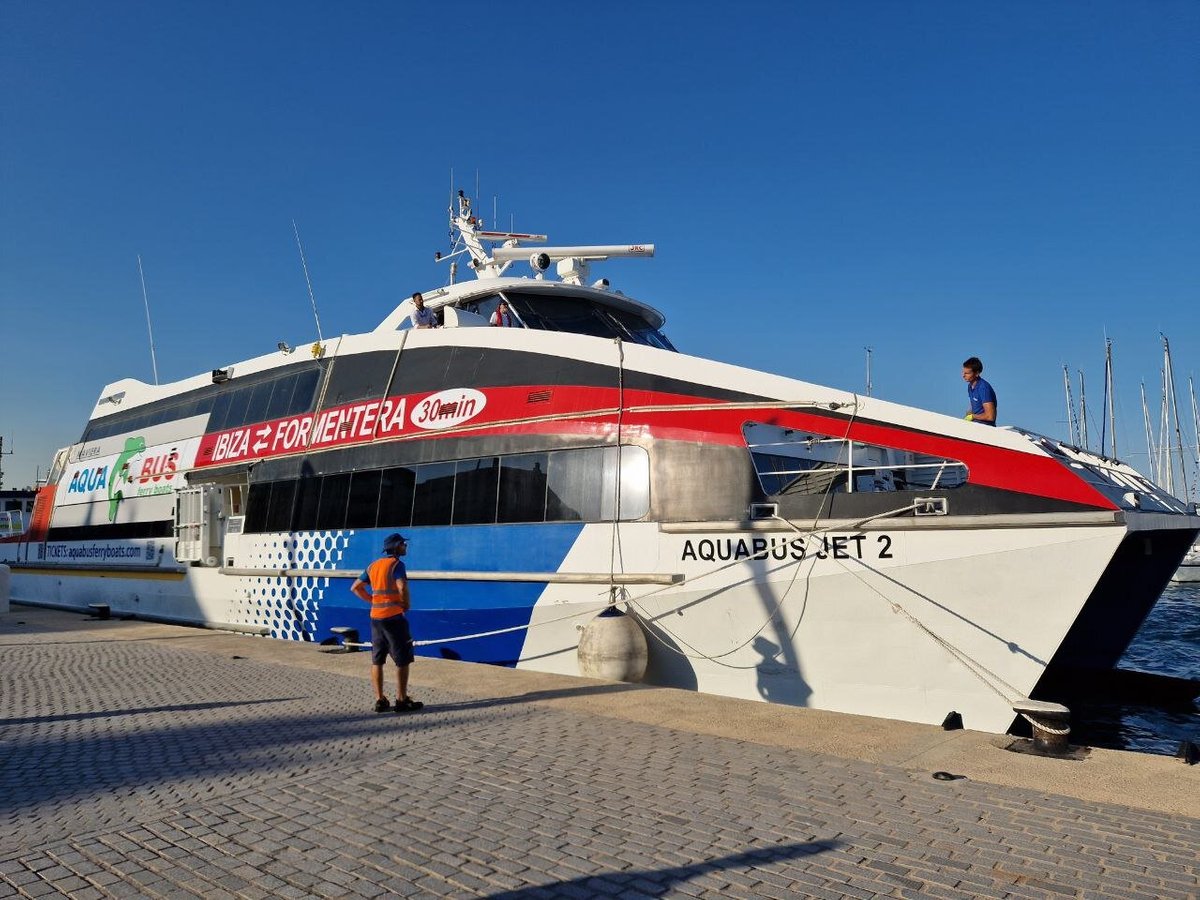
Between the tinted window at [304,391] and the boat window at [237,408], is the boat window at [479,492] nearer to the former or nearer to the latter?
the tinted window at [304,391]

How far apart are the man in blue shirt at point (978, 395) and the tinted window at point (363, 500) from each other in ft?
22.2

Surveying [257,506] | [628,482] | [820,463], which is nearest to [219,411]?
[257,506]

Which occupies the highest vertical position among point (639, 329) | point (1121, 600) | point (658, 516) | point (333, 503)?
point (639, 329)

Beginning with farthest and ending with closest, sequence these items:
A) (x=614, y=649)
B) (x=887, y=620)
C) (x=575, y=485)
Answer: (x=575, y=485), (x=614, y=649), (x=887, y=620)

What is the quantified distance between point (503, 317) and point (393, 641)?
5403 mm

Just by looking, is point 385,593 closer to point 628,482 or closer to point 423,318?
point 628,482

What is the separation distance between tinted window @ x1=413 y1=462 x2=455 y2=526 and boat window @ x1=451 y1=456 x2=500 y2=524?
0.12 m

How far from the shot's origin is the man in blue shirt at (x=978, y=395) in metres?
7.75

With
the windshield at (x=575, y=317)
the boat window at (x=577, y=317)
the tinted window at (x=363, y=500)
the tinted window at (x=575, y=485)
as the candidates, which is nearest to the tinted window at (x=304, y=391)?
the tinted window at (x=363, y=500)

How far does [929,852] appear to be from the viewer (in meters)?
3.64

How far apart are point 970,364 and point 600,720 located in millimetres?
4679

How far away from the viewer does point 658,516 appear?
8.09m

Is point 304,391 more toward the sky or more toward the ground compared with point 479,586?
more toward the sky

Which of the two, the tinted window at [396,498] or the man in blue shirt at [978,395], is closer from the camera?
the man in blue shirt at [978,395]
